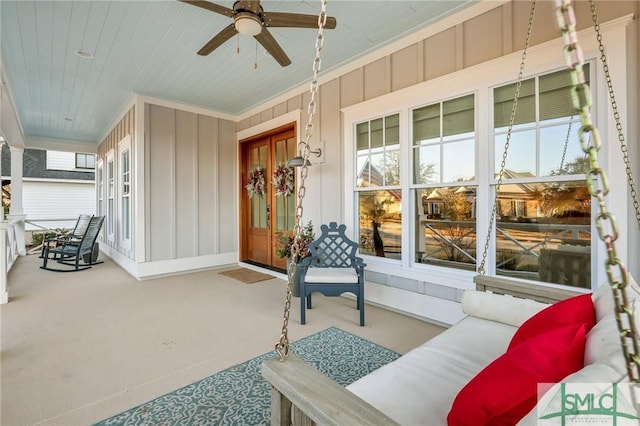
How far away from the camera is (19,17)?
283cm

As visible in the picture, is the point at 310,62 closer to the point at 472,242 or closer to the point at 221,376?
the point at 472,242

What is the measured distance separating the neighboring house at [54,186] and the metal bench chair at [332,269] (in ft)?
34.1

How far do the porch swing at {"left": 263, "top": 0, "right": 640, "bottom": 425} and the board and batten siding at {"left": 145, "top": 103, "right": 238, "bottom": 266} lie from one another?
4.57m

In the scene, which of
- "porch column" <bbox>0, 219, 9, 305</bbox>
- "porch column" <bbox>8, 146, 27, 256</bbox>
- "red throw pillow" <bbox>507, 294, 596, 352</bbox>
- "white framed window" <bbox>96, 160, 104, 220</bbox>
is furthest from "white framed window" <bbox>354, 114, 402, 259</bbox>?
"porch column" <bbox>8, 146, 27, 256</bbox>

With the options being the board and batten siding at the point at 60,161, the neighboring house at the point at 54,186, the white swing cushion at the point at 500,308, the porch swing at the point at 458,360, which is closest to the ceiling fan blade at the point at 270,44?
the porch swing at the point at 458,360

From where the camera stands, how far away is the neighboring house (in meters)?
10.5

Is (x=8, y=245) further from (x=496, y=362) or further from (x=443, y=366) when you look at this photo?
(x=496, y=362)

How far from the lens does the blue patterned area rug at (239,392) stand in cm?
164

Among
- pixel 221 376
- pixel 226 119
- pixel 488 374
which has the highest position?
pixel 226 119

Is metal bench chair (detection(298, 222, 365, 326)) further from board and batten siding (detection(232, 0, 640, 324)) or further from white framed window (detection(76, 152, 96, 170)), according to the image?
white framed window (detection(76, 152, 96, 170))

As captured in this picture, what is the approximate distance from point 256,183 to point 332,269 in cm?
278

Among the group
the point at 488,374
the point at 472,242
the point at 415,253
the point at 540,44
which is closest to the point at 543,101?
the point at 540,44

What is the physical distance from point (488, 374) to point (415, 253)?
237cm

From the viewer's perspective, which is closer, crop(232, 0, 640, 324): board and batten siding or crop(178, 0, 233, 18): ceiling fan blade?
crop(178, 0, 233, 18): ceiling fan blade
